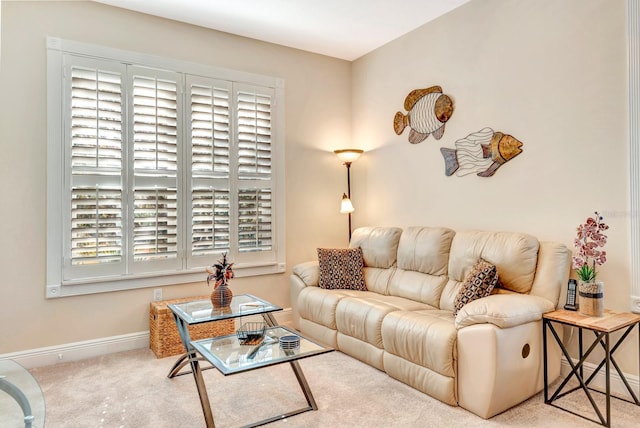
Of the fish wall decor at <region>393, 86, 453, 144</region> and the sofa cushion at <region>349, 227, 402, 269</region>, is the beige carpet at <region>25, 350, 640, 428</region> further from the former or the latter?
the fish wall decor at <region>393, 86, 453, 144</region>

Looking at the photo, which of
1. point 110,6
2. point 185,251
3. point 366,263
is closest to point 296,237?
point 366,263

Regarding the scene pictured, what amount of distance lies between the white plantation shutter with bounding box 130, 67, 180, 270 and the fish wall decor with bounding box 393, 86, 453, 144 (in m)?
2.25

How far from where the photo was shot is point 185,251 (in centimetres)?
377

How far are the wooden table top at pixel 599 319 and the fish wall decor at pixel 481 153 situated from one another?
1287 mm

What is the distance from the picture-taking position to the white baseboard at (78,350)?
10.3 feet

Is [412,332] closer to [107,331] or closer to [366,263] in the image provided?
[366,263]

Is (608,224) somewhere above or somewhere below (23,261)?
above

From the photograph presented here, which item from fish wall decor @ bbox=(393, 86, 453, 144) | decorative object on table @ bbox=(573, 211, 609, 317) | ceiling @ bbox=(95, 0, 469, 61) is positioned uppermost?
ceiling @ bbox=(95, 0, 469, 61)

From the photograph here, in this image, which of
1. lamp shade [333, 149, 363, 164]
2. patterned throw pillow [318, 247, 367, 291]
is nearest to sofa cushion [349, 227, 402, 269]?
patterned throw pillow [318, 247, 367, 291]

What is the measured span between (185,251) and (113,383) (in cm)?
126

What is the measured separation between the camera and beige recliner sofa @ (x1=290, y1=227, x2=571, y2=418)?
234 cm

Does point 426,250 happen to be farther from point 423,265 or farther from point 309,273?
point 309,273

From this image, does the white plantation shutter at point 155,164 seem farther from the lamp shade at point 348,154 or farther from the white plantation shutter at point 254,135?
the lamp shade at point 348,154

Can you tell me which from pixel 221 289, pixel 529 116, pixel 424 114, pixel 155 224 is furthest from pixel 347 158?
pixel 221 289
